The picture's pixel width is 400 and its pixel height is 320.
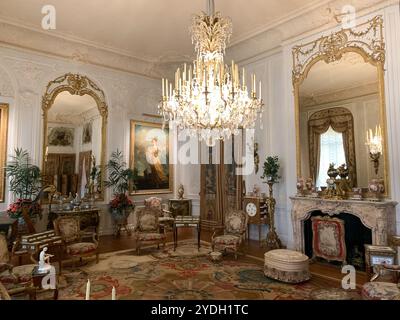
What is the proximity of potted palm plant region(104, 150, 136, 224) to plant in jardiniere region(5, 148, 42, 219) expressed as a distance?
1.80 meters

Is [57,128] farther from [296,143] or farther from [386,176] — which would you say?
[386,176]

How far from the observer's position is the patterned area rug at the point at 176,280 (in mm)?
3959

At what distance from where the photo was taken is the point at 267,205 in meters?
6.69

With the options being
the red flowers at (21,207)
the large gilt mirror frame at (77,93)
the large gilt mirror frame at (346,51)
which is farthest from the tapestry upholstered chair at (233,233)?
the red flowers at (21,207)

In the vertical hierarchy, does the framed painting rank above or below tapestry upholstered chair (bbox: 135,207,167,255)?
above

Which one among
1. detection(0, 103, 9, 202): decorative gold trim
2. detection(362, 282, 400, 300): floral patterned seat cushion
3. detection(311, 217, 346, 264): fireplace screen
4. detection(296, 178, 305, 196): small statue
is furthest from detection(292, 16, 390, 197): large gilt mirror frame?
detection(0, 103, 9, 202): decorative gold trim

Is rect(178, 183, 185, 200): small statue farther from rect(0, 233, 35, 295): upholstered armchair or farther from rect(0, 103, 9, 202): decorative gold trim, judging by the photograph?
rect(0, 233, 35, 295): upholstered armchair

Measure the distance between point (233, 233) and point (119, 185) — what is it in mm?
3631

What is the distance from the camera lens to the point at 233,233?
612 centimetres

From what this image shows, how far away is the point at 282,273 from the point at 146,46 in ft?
21.4

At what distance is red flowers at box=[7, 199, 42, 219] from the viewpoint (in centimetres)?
590

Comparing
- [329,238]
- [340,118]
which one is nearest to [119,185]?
[329,238]

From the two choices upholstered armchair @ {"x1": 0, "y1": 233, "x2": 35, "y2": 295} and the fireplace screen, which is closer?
upholstered armchair @ {"x1": 0, "y1": 233, "x2": 35, "y2": 295}

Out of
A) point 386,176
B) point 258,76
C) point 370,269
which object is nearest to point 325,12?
point 258,76
